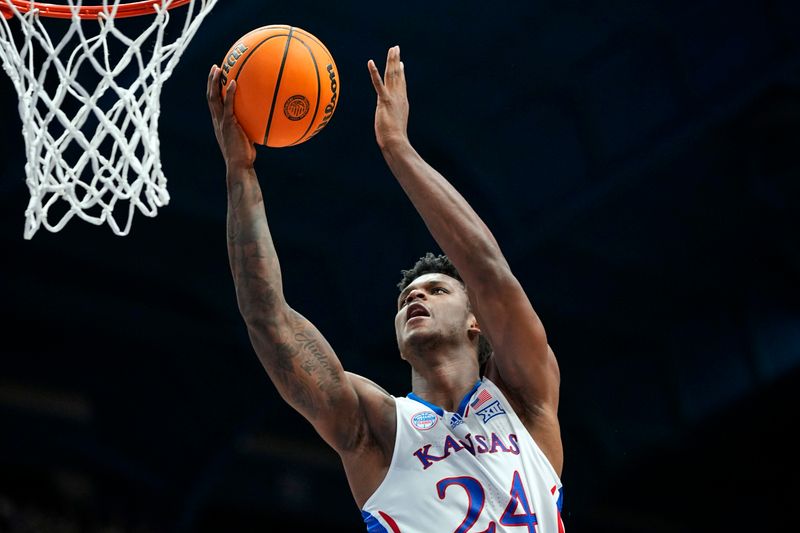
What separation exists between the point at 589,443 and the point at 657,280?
83.3 inches

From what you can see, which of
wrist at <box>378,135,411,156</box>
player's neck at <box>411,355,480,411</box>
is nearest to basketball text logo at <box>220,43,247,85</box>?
wrist at <box>378,135,411,156</box>

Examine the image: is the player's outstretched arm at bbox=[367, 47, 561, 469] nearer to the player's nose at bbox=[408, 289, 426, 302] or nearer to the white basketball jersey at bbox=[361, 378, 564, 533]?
the white basketball jersey at bbox=[361, 378, 564, 533]

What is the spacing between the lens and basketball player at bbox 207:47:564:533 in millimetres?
2988

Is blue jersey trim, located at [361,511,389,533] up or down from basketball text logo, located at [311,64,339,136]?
down

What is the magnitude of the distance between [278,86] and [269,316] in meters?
0.66

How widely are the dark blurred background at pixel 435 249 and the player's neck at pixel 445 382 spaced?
3414 millimetres

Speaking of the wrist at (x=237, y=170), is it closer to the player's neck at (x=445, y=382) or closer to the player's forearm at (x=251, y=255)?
the player's forearm at (x=251, y=255)

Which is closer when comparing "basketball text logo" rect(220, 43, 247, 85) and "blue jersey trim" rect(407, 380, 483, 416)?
"basketball text logo" rect(220, 43, 247, 85)

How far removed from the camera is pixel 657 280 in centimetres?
911

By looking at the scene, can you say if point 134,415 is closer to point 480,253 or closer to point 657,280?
point 657,280

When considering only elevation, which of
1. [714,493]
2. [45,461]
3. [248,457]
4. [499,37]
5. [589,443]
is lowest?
[714,493]

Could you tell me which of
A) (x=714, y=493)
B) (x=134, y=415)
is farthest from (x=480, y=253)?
(x=714, y=493)

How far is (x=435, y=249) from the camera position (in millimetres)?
8000

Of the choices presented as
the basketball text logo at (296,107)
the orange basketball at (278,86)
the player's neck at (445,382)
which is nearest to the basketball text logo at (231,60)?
the orange basketball at (278,86)
